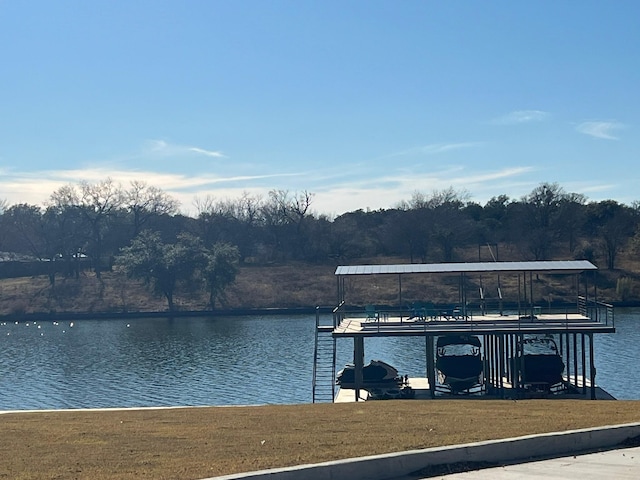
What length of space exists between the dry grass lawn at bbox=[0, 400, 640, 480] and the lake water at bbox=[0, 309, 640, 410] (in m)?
15.4

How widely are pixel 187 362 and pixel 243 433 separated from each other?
111ft

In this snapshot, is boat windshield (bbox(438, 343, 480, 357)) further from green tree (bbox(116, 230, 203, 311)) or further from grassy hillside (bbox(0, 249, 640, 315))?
green tree (bbox(116, 230, 203, 311))

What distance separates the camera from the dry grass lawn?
1214 centimetres

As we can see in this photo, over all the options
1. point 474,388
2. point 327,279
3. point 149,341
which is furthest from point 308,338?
point 327,279

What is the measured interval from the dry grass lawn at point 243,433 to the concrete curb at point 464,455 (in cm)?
69

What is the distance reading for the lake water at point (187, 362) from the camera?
3672 cm

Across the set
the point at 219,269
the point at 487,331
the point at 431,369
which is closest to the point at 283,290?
the point at 219,269

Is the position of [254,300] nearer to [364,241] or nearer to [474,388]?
[364,241]

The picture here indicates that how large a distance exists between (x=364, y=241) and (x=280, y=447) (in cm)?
9109

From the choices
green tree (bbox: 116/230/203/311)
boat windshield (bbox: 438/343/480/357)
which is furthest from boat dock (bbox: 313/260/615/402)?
green tree (bbox: 116/230/203/311)

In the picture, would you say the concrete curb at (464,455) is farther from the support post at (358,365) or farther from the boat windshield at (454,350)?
the boat windshield at (454,350)

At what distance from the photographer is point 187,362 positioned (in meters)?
48.2

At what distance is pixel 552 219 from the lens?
314ft

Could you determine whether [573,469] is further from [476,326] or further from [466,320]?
[466,320]
